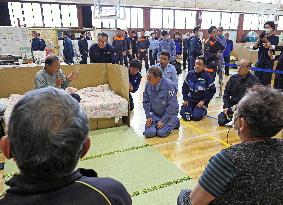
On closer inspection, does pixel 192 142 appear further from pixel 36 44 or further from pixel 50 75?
pixel 36 44

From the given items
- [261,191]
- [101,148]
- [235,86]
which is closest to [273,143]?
[261,191]

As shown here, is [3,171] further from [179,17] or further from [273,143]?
[179,17]

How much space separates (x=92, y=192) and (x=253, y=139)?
0.71 meters

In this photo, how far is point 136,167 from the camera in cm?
271

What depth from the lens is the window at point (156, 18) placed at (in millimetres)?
15469

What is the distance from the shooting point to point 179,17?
16.4 m

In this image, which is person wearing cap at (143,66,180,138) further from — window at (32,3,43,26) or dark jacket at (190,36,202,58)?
window at (32,3,43,26)

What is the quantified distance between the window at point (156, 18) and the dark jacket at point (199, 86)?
39.2 ft

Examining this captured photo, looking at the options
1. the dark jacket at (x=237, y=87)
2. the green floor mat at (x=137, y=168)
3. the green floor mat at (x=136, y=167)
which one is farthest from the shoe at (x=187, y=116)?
the green floor mat at (x=137, y=168)

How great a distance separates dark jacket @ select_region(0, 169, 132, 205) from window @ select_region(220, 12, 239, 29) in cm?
1882

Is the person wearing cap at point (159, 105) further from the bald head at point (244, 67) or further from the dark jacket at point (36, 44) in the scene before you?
the dark jacket at point (36, 44)

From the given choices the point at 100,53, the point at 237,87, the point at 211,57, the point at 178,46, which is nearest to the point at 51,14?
the point at 178,46

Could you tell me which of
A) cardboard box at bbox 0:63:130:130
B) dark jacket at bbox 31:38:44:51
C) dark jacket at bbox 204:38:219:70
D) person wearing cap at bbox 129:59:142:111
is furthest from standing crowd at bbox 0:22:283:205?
dark jacket at bbox 31:38:44:51

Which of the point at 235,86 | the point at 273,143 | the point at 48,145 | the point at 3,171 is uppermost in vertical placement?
the point at 48,145
